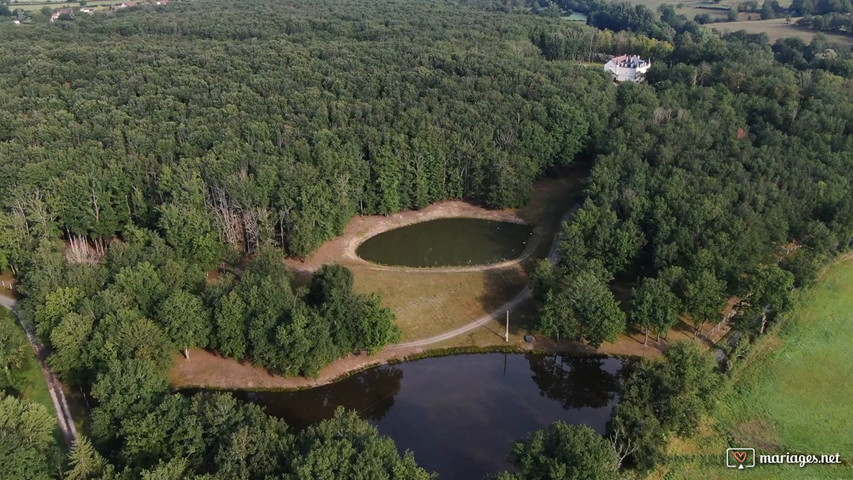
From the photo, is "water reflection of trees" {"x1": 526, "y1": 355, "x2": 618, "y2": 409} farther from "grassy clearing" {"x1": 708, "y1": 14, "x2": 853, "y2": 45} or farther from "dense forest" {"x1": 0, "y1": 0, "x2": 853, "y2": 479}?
"grassy clearing" {"x1": 708, "y1": 14, "x2": 853, "y2": 45}

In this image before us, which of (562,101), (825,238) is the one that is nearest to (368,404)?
(825,238)

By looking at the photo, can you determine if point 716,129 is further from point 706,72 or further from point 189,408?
point 189,408

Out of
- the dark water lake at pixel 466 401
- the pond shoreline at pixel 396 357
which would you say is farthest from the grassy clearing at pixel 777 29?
the dark water lake at pixel 466 401

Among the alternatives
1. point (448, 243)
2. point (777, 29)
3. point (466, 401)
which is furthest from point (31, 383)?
point (777, 29)

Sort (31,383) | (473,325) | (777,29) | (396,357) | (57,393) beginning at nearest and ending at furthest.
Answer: (57,393), (31,383), (396,357), (473,325), (777,29)

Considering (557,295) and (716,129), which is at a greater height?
(716,129)

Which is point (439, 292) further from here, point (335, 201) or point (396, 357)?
point (335, 201)
